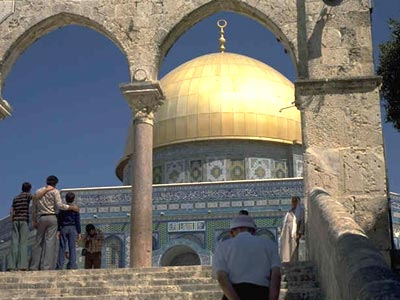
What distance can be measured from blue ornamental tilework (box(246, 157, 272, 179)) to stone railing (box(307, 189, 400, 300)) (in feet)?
53.9

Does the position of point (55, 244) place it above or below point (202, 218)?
below

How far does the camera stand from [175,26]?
10.7 meters

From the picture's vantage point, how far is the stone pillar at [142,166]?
9969 mm

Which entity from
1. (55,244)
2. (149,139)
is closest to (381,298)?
(55,244)

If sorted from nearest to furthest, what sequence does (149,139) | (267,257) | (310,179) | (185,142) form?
1. (267,257)
2. (310,179)
3. (149,139)
4. (185,142)

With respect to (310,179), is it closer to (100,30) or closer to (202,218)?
(100,30)

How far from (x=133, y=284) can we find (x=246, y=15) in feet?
16.9

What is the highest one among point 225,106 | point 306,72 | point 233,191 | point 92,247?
point 225,106

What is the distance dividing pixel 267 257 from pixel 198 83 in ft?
72.8

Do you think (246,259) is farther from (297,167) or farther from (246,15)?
(297,167)

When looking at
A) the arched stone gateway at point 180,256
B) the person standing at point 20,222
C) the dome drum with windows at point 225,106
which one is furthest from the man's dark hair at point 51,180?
the dome drum with windows at point 225,106

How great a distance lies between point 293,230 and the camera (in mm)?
9570

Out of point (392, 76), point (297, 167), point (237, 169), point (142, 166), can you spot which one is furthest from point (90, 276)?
point (297, 167)

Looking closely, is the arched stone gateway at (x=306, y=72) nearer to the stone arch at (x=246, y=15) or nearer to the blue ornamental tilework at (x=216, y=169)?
the stone arch at (x=246, y=15)
